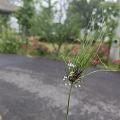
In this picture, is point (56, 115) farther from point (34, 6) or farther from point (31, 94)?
point (34, 6)

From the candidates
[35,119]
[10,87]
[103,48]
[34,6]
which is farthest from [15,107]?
[34,6]

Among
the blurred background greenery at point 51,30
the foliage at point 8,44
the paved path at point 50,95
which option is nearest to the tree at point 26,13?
the blurred background greenery at point 51,30

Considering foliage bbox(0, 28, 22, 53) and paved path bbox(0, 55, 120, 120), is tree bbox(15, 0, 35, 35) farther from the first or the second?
paved path bbox(0, 55, 120, 120)

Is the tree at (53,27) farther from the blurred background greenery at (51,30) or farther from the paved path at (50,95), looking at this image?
the paved path at (50,95)

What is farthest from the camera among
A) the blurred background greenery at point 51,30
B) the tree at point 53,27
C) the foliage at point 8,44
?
the foliage at point 8,44

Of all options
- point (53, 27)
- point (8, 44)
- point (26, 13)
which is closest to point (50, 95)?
point (53, 27)

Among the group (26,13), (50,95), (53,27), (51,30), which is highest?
(26,13)

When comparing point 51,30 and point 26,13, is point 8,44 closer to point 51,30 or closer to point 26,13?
point 26,13

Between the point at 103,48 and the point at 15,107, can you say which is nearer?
the point at 15,107
